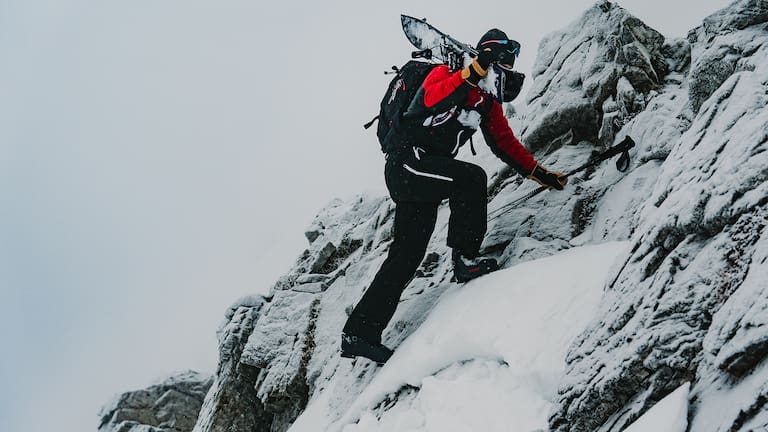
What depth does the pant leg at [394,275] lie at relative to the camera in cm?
844

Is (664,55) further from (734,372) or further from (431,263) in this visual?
(734,372)

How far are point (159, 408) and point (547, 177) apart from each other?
19.5 metres

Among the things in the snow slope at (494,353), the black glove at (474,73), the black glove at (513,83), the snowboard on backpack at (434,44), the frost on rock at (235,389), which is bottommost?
the frost on rock at (235,389)

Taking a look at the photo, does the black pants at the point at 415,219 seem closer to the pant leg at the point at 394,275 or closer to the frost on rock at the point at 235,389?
the pant leg at the point at 394,275

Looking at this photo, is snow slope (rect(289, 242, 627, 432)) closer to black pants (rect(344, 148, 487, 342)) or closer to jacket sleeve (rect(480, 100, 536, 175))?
black pants (rect(344, 148, 487, 342))

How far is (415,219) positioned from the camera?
8.48 m

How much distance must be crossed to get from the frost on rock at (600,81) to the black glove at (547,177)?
1.42m

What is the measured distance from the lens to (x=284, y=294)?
44.4ft

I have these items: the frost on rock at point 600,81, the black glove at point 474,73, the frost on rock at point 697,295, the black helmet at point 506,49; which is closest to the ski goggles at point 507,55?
the black helmet at point 506,49

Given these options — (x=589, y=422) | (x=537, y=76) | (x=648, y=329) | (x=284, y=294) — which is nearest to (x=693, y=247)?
(x=648, y=329)

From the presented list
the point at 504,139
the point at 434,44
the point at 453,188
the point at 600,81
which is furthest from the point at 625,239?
the point at 434,44

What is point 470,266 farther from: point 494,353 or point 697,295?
point 697,295

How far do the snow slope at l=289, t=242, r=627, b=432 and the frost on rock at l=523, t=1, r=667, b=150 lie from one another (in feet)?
12.2

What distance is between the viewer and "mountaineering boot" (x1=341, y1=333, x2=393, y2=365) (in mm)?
8266
